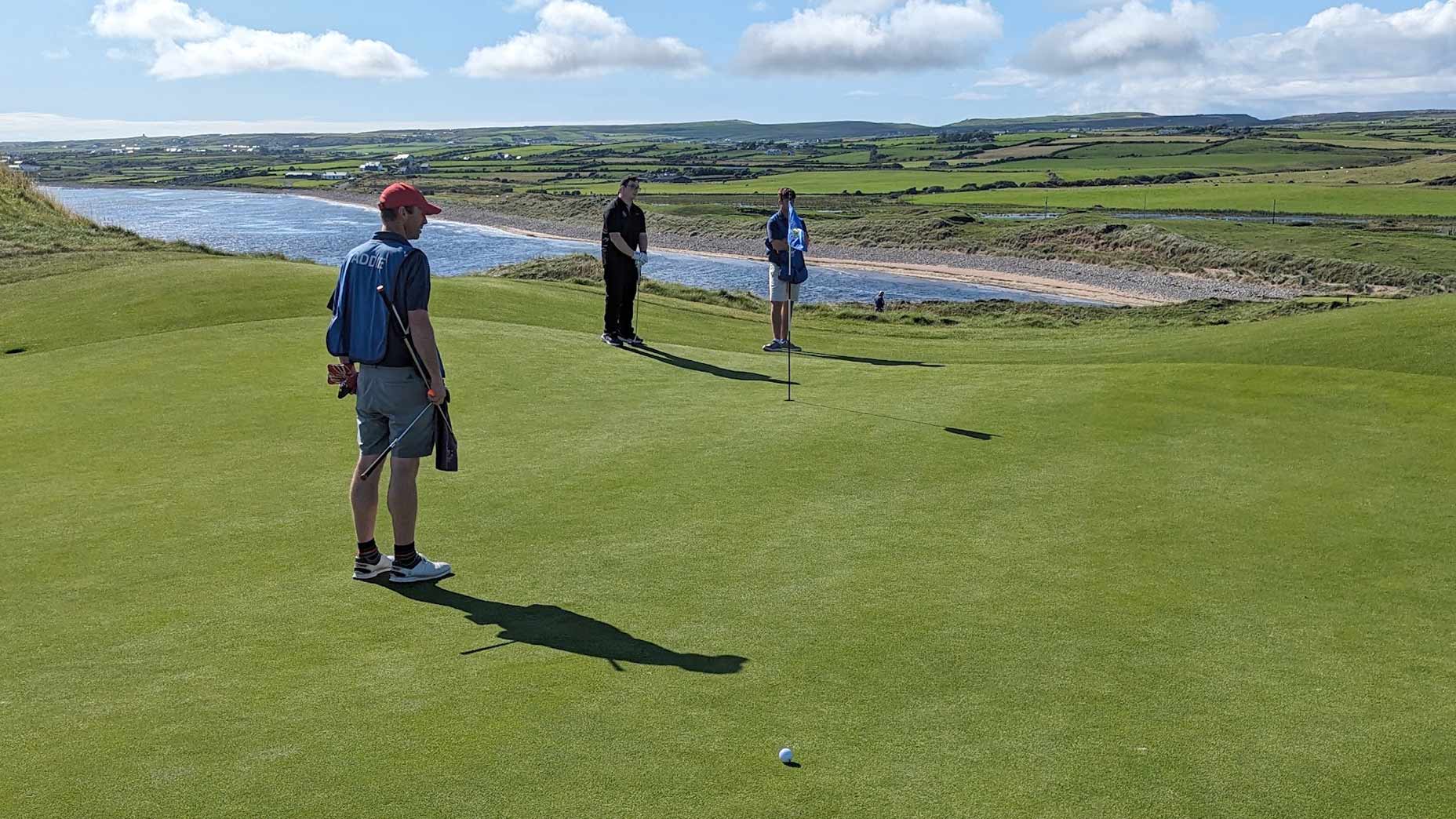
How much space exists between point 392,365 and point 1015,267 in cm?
8177

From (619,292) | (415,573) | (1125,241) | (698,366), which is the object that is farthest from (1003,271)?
(415,573)

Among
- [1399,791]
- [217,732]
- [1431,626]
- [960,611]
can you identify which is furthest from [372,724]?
[1431,626]

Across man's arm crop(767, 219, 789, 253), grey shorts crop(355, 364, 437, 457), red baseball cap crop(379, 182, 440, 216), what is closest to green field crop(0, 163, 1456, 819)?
grey shorts crop(355, 364, 437, 457)

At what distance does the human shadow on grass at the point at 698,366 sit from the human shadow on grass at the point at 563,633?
7.99 m

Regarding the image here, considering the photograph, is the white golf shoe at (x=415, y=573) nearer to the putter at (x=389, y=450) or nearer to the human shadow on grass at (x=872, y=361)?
the putter at (x=389, y=450)

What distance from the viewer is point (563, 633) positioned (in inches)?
274

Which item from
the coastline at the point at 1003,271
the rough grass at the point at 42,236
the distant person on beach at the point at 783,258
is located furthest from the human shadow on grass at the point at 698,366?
the coastline at the point at 1003,271

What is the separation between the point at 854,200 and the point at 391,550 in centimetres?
12517

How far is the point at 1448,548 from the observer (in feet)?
28.0

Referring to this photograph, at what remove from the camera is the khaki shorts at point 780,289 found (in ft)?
57.6

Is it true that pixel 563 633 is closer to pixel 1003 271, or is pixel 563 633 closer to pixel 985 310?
pixel 985 310

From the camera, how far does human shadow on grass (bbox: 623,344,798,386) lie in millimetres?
15367

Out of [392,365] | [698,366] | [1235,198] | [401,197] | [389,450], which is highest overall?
[401,197]

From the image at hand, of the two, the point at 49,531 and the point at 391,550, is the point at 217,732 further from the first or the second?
the point at 49,531
